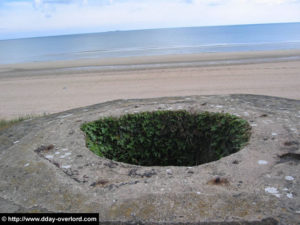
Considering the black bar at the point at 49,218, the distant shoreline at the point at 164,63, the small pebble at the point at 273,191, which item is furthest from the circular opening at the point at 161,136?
the distant shoreline at the point at 164,63

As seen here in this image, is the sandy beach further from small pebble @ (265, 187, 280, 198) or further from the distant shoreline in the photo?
small pebble @ (265, 187, 280, 198)

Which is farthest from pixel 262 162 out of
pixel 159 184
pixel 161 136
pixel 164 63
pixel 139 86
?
pixel 164 63

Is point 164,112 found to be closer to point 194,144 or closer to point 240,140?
point 194,144

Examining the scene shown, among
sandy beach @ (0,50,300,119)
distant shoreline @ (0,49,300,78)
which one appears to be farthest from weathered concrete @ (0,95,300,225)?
distant shoreline @ (0,49,300,78)

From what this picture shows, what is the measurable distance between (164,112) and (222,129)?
3.02 feet

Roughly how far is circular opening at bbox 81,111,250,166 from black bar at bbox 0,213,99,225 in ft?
6.14

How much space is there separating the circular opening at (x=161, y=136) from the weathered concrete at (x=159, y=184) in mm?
542

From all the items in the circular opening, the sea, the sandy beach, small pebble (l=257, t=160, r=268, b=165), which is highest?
the sea

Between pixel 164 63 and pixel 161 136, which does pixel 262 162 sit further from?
pixel 164 63

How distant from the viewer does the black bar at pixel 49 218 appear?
215cm

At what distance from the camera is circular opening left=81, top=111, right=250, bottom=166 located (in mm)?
4168

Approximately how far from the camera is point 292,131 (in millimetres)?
3414

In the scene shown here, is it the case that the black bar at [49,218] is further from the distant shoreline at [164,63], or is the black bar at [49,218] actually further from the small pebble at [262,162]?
the distant shoreline at [164,63]

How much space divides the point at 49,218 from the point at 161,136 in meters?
2.45
